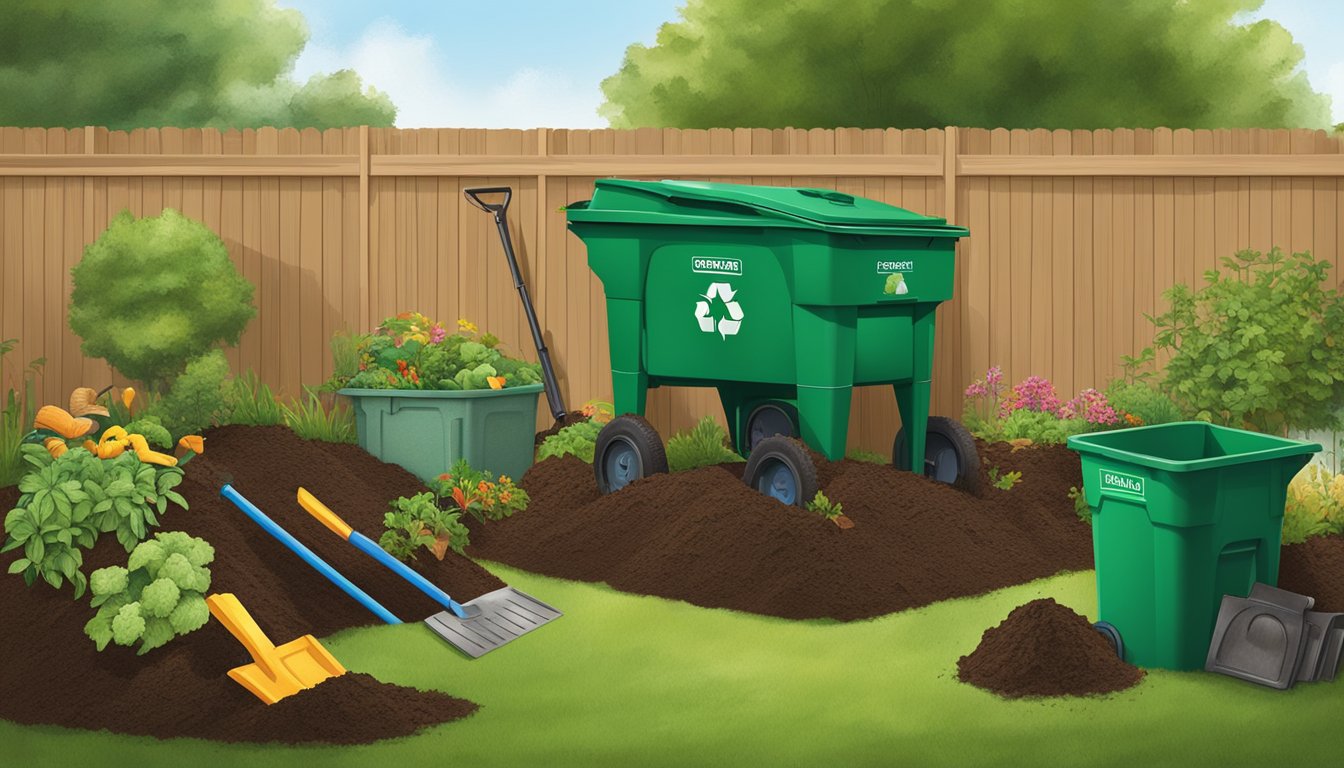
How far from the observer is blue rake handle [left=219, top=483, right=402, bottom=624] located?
19.9 ft

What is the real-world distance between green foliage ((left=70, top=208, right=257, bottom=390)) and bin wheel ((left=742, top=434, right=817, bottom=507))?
3.50m

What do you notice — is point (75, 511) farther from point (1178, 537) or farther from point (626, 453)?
point (1178, 537)

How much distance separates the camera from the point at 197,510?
20.0ft

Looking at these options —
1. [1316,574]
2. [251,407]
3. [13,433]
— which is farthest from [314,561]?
[1316,574]

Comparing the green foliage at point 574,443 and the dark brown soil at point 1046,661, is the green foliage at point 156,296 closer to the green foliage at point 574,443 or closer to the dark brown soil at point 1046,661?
the green foliage at point 574,443

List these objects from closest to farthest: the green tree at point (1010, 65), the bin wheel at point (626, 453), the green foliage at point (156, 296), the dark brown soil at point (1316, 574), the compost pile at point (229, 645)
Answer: the compost pile at point (229, 645) → the dark brown soil at point (1316, 574) → the bin wheel at point (626, 453) → the green foliage at point (156, 296) → the green tree at point (1010, 65)

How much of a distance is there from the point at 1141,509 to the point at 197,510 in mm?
3492

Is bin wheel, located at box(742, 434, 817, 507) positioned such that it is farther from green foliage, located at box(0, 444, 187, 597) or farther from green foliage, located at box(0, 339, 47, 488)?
green foliage, located at box(0, 339, 47, 488)

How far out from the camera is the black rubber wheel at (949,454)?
788 cm

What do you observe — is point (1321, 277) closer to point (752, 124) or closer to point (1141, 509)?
point (1141, 509)

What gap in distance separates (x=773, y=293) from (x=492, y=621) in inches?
91.2

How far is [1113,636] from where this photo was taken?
224 inches

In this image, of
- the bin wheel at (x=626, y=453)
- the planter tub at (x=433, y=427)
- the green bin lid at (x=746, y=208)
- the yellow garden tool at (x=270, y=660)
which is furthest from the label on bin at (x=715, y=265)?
the yellow garden tool at (x=270, y=660)

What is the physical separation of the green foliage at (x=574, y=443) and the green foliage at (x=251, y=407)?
1443 millimetres
